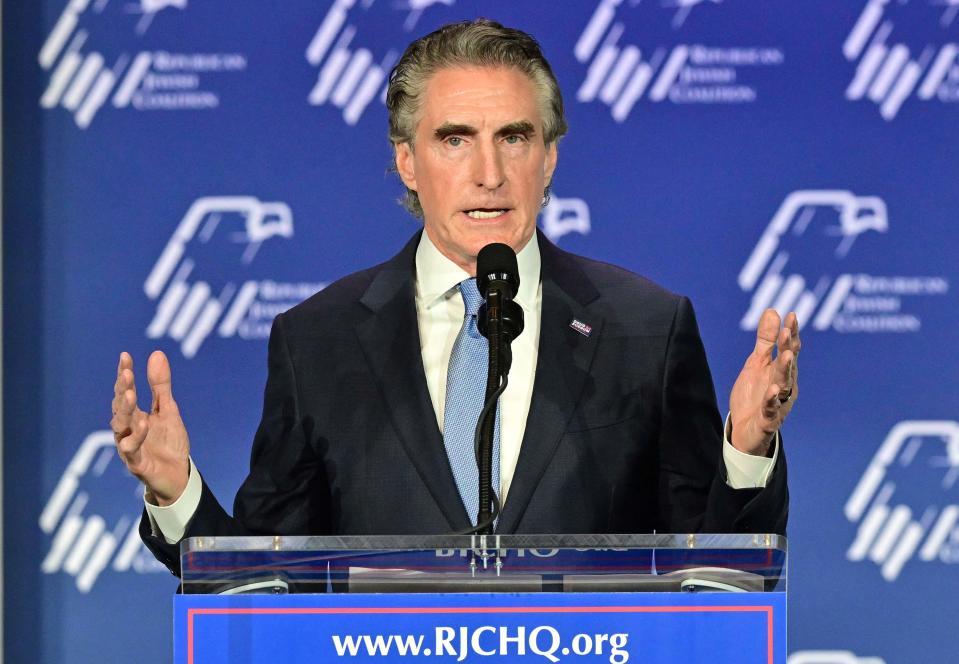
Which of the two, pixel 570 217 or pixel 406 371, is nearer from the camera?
pixel 406 371

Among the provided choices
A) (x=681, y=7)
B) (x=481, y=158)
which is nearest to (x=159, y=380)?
(x=481, y=158)

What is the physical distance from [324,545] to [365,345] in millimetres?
746

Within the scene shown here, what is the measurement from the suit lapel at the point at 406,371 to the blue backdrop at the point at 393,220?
3.96 feet

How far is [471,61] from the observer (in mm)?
2037

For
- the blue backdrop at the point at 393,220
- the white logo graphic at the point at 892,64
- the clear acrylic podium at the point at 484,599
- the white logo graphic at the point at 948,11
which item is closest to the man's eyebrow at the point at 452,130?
the clear acrylic podium at the point at 484,599

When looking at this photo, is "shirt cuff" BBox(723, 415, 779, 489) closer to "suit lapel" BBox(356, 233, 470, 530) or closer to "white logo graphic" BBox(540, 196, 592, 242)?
"suit lapel" BBox(356, 233, 470, 530)

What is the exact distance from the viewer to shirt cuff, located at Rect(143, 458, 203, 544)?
5.39 feet

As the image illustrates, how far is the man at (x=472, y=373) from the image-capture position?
6.24 feet

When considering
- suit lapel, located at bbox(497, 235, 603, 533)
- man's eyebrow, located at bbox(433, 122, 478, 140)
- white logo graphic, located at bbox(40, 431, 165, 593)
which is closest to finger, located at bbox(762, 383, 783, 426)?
suit lapel, located at bbox(497, 235, 603, 533)

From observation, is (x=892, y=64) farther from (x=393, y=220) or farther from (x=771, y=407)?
(x=771, y=407)

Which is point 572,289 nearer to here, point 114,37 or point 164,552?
point 164,552

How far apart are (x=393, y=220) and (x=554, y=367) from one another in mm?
1434

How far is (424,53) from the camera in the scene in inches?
81.7

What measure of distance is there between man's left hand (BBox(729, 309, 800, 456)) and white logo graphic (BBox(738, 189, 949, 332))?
1.68 metres
